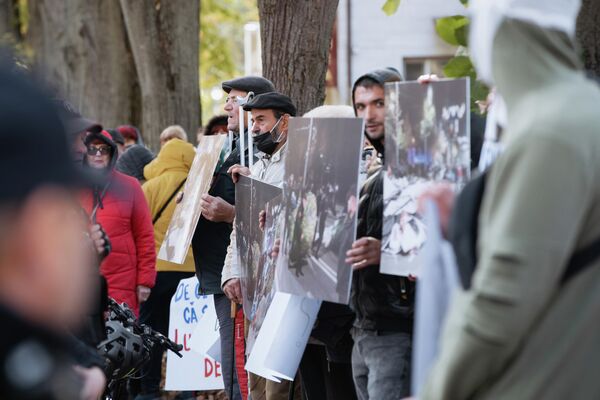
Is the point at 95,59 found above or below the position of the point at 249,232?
above

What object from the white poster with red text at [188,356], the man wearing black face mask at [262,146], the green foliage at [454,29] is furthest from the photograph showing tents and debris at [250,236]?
the white poster with red text at [188,356]

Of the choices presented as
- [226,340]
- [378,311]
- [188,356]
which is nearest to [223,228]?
[226,340]

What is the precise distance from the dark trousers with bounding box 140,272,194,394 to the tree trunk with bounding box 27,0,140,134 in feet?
22.8

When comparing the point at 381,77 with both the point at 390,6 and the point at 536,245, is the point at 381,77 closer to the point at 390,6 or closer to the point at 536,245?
the point at 390,6

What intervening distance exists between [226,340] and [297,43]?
2.20 m

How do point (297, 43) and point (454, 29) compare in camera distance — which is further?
point (297, 43)

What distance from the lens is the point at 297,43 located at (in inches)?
320

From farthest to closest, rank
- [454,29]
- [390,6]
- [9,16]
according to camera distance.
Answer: [9,16] < [390,6] < [454,29]

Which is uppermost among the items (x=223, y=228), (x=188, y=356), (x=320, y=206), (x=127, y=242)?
(x=320, y=206)

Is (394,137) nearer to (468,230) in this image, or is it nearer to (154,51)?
(468,230)

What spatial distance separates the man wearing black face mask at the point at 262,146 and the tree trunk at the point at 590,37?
1.69m

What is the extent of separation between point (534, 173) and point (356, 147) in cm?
223

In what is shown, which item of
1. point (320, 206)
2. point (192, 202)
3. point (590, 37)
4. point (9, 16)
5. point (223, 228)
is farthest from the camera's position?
point (9, 16)

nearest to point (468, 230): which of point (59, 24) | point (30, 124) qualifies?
point (30, 124)
